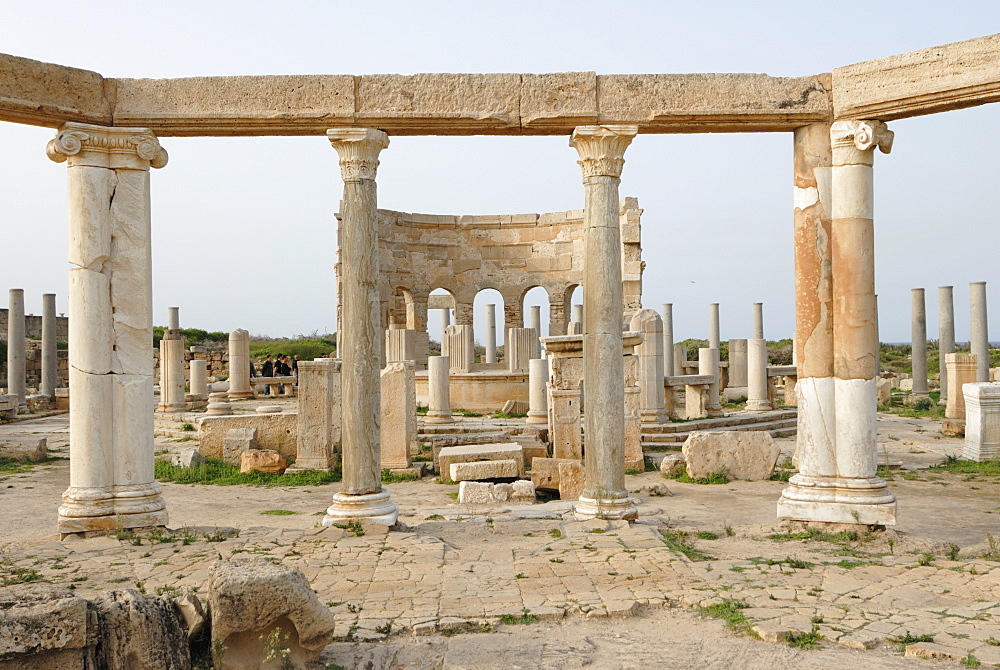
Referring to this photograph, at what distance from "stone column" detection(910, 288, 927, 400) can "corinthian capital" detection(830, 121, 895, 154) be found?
22.3 m

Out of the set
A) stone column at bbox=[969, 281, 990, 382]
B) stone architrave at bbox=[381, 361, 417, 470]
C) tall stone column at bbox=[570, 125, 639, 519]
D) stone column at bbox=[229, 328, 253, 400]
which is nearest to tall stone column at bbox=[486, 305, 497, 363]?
stone column at bbox=[229, 328, 253, 400]

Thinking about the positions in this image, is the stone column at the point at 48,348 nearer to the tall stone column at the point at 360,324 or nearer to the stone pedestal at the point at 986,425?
the tall stone column at the point at 360,324

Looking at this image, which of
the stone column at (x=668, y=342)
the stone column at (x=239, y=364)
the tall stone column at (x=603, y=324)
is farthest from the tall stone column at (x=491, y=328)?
the tall stone column at (x=603, y=324)

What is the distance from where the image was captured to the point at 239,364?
89.5 feet

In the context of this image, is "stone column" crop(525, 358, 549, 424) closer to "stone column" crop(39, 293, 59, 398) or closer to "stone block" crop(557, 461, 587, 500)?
"stone block" crop(557, 461, 587, 500)

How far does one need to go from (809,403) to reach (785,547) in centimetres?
166

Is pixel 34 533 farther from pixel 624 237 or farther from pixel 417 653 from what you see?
pixel 624 237

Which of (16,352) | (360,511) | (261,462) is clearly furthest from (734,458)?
(16,352)

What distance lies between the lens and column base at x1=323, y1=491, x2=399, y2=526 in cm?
884

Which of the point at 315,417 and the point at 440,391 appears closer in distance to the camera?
the point at 315,417

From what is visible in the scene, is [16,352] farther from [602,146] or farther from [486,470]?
[602,146]

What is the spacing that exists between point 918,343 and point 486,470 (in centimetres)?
2360

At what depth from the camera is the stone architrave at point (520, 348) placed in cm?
2419

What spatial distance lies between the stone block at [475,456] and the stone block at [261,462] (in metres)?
3.06
